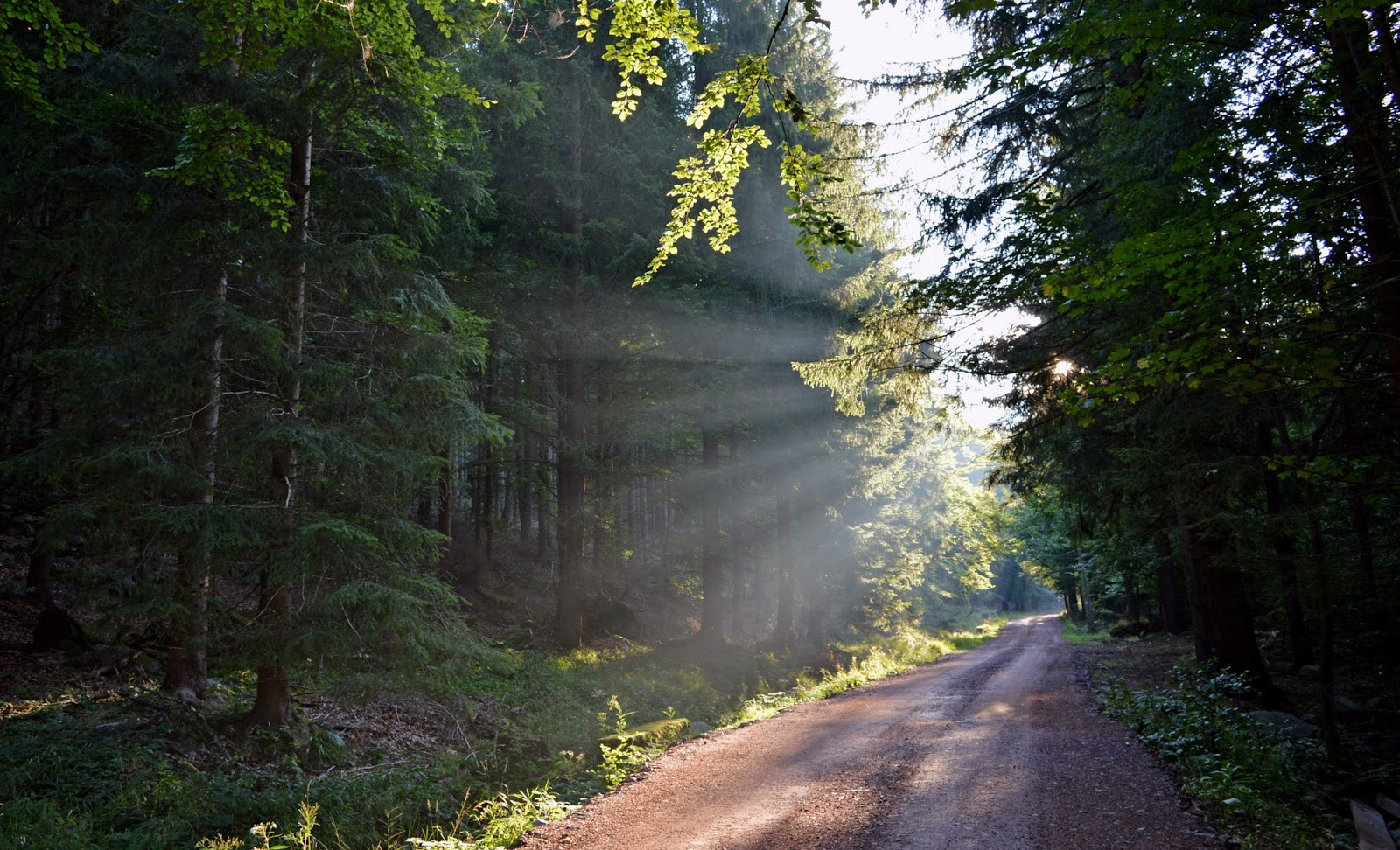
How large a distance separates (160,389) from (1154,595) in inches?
1558

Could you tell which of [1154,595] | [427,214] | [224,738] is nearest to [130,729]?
[224,738]

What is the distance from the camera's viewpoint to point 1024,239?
8.88 metres

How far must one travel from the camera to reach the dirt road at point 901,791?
235 inches

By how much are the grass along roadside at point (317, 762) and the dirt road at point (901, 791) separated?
0.84 metres

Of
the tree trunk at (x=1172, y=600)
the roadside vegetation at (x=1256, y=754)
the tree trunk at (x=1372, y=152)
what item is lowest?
the tree trunk at (x=1172, y=600)

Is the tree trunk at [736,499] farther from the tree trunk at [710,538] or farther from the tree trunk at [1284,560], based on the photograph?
the tree trunk at [1284,560]

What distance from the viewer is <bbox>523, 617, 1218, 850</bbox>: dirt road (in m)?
5.97

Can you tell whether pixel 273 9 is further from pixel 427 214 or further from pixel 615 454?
pixel 615 454

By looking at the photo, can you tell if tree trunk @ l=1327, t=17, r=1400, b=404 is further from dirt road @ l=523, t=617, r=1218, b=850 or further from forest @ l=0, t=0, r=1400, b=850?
dirt road @ l=523, t=617, r=1218, b=850

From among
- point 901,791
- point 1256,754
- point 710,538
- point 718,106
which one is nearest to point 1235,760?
point 1256,754

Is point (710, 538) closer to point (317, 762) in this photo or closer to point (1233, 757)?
point (317, 762)

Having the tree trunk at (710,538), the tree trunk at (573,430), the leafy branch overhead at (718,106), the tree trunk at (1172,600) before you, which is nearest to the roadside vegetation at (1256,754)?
the leafy branch overhead at (718,106)

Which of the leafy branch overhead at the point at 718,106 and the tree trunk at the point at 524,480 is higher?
the leafy branch overhead at the point at 718,106

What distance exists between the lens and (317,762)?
8.08 m
